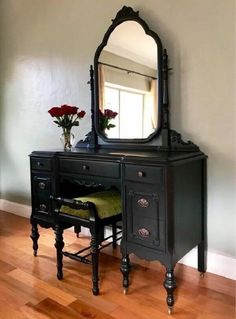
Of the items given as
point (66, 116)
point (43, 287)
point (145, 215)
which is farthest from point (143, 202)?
point (66, 116)

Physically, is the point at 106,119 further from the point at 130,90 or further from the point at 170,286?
the point at 170,286

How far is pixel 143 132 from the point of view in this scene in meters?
2.22

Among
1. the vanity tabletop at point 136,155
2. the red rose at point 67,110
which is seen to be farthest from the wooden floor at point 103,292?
the red rose at point 67,110

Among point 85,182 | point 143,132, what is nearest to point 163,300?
point 85,182

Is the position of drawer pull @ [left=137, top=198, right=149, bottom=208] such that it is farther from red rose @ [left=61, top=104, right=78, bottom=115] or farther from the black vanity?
red rose @ [left=61, top=104, right=78, bottom=115]

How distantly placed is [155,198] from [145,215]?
0.42 ft

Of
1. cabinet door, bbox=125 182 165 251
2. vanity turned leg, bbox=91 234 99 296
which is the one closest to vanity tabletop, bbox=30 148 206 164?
cabinet door, bbox=125 182 165 251

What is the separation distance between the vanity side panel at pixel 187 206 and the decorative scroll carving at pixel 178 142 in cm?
13

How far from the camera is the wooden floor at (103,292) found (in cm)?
163

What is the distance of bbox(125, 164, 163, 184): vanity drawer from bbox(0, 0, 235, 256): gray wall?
22.6 inches

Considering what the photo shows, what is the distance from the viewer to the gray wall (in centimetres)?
193

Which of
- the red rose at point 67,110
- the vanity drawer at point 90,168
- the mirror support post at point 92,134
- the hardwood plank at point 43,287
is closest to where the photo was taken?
the hardwood plank at point 43,287

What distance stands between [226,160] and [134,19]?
50.1 inches

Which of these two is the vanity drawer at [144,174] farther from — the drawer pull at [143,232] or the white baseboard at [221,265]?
the white baseboard at [221,265]
